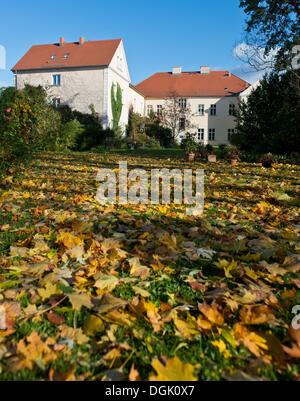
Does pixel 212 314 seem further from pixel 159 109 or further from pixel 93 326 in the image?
pixel 159 109

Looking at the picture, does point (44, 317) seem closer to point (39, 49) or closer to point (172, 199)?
point (172, 199)

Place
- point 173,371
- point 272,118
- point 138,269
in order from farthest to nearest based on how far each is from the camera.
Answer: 1. point 272,118
2. point 138,269
3. point 173,371

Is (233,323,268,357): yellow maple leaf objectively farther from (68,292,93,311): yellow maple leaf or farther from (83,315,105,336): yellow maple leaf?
(68,292,93,311): yellow maple leaf

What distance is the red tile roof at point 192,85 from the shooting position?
45281mm

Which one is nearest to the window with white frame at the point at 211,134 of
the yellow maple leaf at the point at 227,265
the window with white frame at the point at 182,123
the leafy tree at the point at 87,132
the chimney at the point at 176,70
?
the window with white frame at the point at 182,123

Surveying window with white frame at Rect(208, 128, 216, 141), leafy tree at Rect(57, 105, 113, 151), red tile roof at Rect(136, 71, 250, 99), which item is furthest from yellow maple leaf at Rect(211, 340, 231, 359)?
window with white frame at Rect(208, 128, 216, 141)

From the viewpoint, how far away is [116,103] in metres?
36.0

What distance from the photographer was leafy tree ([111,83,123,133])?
35.7 metres

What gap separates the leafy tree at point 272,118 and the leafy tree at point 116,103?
53.4 feet

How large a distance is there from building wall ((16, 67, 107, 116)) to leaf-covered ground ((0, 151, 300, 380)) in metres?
32.8

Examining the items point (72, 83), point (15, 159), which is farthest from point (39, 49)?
point (15, 159)

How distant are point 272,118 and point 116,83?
2128 centimetres

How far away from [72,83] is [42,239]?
3542cm

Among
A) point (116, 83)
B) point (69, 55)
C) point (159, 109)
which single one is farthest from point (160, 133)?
point (69, 55)
